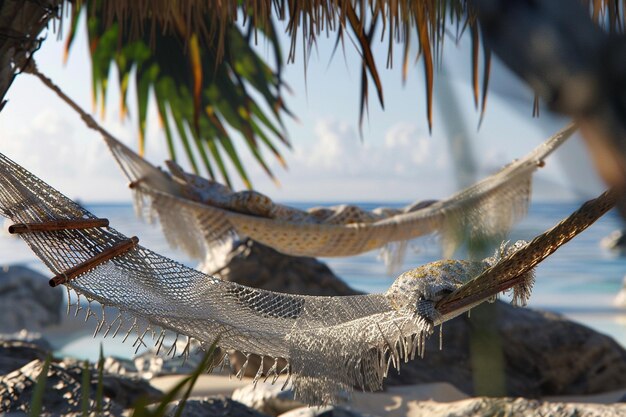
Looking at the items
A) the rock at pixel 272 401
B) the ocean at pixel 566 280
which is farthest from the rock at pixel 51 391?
the ocean at pixel 566 280

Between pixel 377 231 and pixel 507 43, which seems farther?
pixel 377 231

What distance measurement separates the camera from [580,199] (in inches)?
12.5

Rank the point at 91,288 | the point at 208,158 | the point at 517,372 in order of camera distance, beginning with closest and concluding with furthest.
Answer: the point at 91,288, the point at 517,372, the point at 208,158

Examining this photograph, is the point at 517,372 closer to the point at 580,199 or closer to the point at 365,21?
the point at 365,21

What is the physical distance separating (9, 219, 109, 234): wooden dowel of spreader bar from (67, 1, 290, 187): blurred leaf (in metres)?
1.89

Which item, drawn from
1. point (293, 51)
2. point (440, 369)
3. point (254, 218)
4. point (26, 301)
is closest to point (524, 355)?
point (440, 369)

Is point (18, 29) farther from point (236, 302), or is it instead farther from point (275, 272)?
point (275, 272)

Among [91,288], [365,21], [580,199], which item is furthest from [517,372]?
[580,199]

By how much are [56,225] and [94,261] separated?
9 centimetres

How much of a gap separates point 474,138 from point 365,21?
153 centimetres

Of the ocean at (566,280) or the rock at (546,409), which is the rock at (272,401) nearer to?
the rock at (546,409)

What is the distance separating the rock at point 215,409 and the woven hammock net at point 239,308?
0.42 m

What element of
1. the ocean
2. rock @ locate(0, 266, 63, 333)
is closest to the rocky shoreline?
rock @ locate(0, 266, 63, 333)

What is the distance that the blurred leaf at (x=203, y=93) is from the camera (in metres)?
3.40
